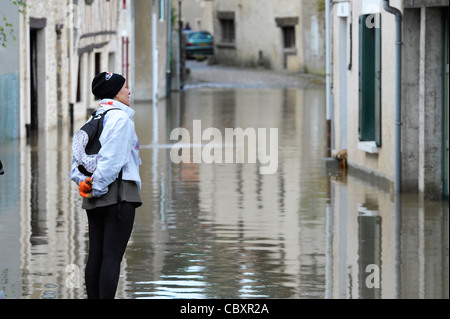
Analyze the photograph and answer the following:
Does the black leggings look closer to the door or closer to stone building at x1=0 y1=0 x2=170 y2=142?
the door

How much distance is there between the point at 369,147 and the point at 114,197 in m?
8.85

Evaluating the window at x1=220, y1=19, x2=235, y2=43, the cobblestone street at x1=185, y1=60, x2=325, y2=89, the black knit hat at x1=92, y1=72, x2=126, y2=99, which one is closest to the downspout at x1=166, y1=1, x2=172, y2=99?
the cobblestone street at x1=185, y1=60, x2=325, y2=89

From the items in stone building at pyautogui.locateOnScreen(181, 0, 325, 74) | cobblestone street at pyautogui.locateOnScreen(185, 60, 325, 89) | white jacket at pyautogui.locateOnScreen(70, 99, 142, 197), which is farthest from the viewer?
stone building at pyautogui.locateOnScreen(181, 0, 325, 74)

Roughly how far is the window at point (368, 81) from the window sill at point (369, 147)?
9 centimetres

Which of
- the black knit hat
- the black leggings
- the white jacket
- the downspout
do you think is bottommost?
the black leggings

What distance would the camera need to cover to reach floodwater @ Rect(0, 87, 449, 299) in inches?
335

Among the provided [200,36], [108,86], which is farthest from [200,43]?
[108,86]

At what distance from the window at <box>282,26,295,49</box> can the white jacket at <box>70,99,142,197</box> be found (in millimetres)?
46129

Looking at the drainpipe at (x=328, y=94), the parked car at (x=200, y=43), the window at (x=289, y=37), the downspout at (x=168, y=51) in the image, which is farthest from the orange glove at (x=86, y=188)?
the parked car at (x=200, y=43)

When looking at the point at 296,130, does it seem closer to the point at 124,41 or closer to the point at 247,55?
the point at 124,41

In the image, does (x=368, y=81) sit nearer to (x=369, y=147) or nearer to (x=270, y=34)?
(x=369, y=147)

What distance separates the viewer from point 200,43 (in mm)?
59750

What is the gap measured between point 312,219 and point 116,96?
18.3ft

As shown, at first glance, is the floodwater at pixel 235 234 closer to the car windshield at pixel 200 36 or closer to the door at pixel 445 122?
the door at pixel 445 122
